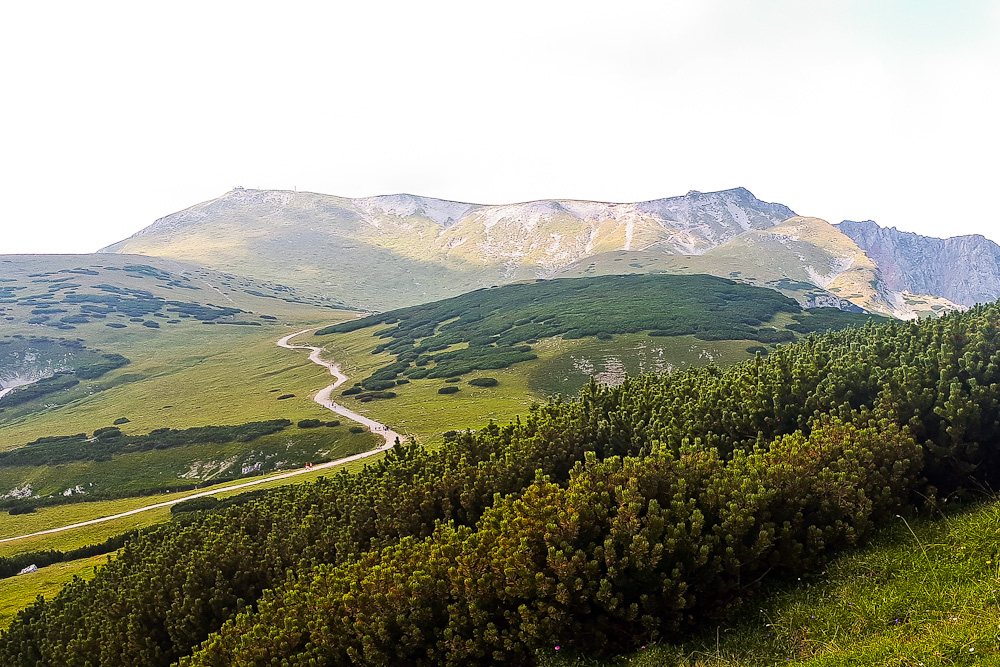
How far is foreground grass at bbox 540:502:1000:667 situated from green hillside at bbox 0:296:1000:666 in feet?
2.35

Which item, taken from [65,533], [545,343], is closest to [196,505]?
[65,533]

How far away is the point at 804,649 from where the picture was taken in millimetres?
10758

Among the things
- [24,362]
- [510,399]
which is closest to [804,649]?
[510,399]

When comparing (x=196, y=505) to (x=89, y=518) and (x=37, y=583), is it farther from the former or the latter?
(x=37, y=583)

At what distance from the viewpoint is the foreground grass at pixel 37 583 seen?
33406 millimetres

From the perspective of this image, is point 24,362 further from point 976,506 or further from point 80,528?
point 976,506

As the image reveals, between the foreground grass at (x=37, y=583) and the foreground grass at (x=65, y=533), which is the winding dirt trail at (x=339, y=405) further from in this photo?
the foreground grass at (x=37, y=583)

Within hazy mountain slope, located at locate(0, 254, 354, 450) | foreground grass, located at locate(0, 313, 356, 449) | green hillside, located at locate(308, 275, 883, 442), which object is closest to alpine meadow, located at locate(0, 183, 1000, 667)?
green hillside, located at locate(308, 275, 883, 442)

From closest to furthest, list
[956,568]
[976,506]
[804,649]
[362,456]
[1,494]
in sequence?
1. [804,649]
2. [956,568]
3. [976,506]
4. [362,456]
5. [1,494]

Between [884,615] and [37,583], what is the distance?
160 ft

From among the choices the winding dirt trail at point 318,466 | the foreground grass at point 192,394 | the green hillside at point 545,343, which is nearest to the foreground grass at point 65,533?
the winding dirt trail at point 318,466

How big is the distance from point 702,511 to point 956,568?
5.01m

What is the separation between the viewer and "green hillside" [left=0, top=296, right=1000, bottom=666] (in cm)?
1298

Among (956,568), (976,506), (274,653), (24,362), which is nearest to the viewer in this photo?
(956,568)
